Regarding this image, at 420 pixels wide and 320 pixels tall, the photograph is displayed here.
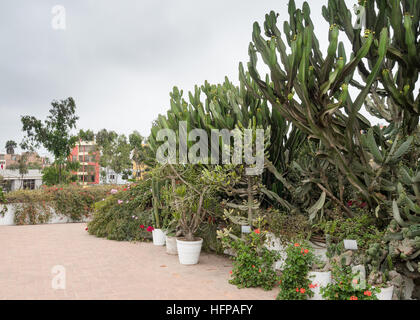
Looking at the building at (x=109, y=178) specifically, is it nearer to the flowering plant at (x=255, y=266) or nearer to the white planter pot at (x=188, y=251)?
the white planter pot at (x=188, y=251)

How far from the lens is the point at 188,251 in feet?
19.0

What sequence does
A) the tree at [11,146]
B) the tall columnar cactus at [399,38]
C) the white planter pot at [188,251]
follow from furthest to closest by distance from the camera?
the tree at [11,146], the white planter pot at [188,251], the tall columnar cactus at [399,38]

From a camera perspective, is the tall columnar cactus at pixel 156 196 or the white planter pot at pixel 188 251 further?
the tall columnar cactus at pixel 156 196

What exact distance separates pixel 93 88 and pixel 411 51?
31.5 feet

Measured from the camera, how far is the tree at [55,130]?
19.9 metres

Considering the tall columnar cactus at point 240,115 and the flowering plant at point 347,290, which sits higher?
the tall columnar cactus at point 240,115

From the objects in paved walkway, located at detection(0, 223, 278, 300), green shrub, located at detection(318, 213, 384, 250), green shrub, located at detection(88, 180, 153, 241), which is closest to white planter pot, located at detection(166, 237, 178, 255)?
paved walkway, located at detection(0, 223, 278, 300)

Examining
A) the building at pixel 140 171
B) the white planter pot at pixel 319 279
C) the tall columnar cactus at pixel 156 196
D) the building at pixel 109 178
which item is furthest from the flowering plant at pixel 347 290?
the building at pixel 109 178

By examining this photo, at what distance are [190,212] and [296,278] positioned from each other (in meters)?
2.72

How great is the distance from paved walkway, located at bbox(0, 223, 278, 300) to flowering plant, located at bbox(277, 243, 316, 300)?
0.31 metres

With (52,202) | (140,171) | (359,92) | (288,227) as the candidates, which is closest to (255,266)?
(288,227)

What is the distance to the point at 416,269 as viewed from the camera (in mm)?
3832

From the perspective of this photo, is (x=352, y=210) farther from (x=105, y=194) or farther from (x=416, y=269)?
(x=105, y=194)

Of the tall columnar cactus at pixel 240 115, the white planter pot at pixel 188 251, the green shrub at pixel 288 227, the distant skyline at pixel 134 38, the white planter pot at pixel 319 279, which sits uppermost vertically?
the distant skyline at pixel 134 38
